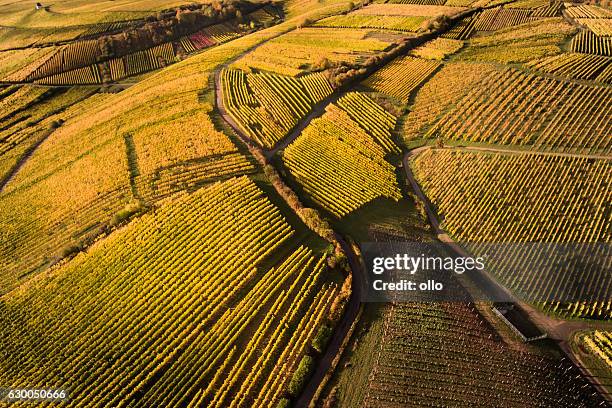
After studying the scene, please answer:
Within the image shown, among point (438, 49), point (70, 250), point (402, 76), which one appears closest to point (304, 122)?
point (402, 76)

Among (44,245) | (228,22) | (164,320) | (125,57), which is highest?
(228,22)

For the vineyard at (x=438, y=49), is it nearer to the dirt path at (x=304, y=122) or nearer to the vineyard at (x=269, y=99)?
the vineyard at (x=269, y=99)

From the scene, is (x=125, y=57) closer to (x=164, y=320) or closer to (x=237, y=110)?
(x=237, y=110)

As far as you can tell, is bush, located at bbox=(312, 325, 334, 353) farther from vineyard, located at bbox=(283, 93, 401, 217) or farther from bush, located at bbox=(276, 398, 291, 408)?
vineyard, located at bbox=(283, 93, 401, 217)

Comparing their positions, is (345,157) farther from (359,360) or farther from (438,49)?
(438,49)

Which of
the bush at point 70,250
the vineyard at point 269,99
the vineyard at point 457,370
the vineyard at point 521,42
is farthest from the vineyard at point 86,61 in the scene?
the vineyard at point 457,370

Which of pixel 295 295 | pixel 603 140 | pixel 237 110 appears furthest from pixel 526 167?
pixel 237 110

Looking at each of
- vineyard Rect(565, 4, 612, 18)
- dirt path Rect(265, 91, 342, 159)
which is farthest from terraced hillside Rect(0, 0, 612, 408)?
vineyard Rect(565, 4, 612, 18)
